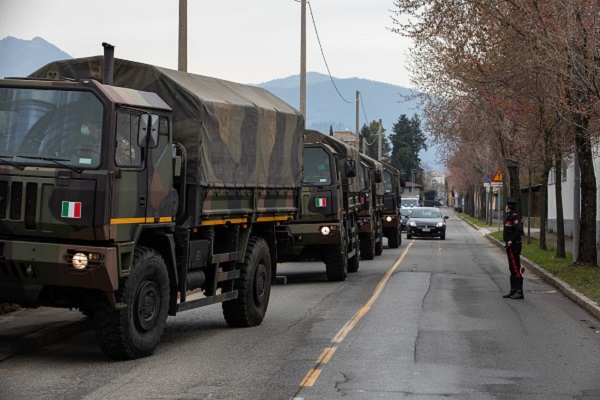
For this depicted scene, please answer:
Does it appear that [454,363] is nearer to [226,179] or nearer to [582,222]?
[226,179]

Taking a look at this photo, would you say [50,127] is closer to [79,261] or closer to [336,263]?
[79,261]

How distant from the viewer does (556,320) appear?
14.5m

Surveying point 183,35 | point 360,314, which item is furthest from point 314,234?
point 360,314

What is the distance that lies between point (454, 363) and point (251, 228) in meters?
4.06

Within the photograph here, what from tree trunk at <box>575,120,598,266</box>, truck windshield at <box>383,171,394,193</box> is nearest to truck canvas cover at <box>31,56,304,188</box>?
tree trunk at <box>575,120,598,266</box>

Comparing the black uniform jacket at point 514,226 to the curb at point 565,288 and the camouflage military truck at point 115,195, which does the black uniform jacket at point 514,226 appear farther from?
the camouflage military truck at point 115,195

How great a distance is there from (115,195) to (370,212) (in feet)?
62.3

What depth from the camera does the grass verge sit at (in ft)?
60.4

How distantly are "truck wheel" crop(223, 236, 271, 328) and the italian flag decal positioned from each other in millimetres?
3747

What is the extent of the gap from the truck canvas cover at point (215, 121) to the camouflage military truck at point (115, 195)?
→ 2 cm

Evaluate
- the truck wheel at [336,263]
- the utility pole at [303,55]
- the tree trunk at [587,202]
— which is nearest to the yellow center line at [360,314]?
the truck wheel at [336,263]

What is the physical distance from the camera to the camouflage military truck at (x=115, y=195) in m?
9.48

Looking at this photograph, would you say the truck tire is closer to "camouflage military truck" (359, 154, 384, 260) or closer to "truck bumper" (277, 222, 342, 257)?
"camouflage military truck" (359, 154, 384, 260)

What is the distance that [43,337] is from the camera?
1116 cm
